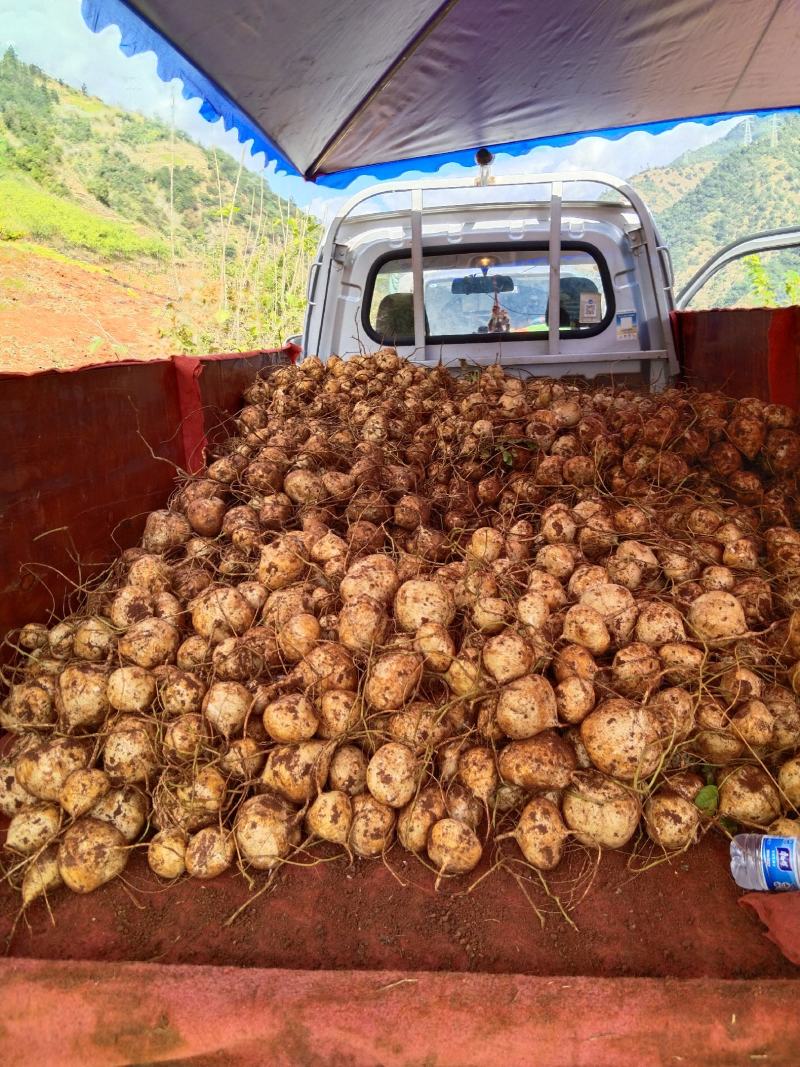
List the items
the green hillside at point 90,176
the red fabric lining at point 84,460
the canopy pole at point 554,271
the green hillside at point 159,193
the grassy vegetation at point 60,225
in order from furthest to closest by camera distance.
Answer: the green hillside at point 90,176
the green hillside at point 159,193
the grassy vegetation at point 60,225
the canopy pole at point 554,271
the red fabric lining at point 84,460

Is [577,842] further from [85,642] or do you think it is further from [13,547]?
[13,547]

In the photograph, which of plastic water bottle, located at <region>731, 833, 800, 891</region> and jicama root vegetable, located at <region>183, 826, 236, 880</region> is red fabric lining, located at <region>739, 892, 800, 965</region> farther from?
jicama root vegetable, located at <region>183, 826, 236, 880</region>

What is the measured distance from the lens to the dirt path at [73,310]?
1931 cm

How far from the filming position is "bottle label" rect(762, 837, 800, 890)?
71.9 inches

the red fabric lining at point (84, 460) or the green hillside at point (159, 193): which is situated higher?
the green hillside at point (159, 193)

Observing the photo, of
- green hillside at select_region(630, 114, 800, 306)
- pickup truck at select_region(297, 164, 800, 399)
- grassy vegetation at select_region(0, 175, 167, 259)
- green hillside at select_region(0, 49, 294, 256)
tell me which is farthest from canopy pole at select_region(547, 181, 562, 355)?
grassy vegetation at select_region(0, 175, 167, 259)

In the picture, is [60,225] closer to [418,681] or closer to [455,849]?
[418,681]

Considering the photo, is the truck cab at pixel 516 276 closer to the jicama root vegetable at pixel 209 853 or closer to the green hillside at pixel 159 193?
the jicama root vegetable at pixel 209 853

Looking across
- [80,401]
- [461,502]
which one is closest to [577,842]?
[461,502]

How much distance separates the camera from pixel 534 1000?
1.52 m

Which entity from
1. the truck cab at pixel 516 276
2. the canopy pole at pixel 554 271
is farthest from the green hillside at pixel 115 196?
the canopy pole at pixel 554 271

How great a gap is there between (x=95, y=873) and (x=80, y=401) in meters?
1.91

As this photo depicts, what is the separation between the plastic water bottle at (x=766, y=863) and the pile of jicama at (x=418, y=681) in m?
0.15

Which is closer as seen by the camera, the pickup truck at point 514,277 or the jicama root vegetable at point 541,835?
the jicama root vegetable at point 541,835
